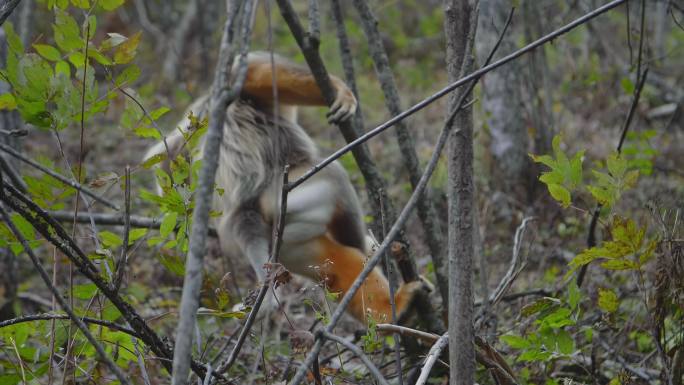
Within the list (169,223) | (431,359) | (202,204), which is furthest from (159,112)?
(431,359)

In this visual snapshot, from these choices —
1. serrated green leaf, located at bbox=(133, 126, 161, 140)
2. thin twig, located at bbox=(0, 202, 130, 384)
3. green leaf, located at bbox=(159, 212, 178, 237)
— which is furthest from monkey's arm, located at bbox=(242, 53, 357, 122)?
thin twig, located at bbox=(0, 202, 130, 384)

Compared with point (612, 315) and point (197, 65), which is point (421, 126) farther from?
point (612, 315)

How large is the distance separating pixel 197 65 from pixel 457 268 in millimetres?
10362

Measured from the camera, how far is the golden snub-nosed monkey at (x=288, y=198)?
4285 mm

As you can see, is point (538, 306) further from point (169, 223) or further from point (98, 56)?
point (98, 56)

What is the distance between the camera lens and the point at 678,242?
2438 mm

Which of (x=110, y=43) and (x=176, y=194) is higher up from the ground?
(x=110, y=43)

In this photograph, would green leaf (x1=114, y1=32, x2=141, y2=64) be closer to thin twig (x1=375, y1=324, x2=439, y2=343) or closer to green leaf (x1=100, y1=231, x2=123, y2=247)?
green leaf (x1=100, y1=231, x2=123, y2=247)

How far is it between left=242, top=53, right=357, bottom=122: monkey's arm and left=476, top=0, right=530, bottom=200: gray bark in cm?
255

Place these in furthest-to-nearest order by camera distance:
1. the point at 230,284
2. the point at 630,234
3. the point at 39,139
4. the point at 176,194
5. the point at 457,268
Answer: the point at 39,139, the point at 230,284, the point at 176,194, the point at 630,234, the point at 457,268

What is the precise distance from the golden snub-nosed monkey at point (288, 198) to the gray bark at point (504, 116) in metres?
2.33

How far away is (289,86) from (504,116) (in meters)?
2.95

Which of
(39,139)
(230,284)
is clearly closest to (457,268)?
→ (230,284)

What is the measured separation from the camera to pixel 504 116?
260 inches
